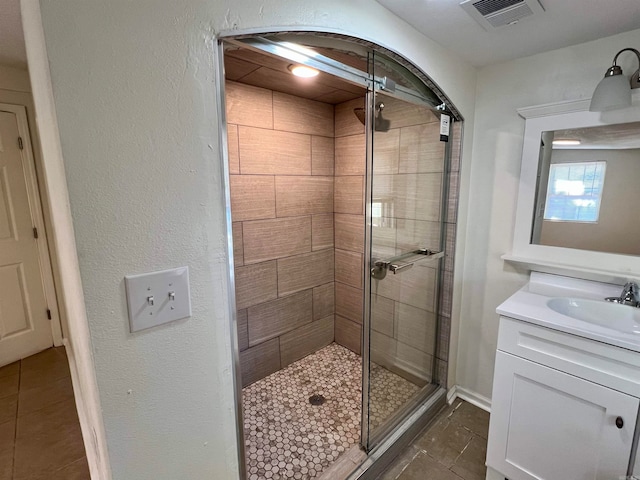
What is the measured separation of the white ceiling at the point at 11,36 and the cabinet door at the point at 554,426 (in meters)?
2.75

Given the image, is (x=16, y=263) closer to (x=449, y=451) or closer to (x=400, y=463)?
(x=400, y=463)

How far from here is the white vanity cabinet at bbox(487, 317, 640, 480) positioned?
3.75 ft

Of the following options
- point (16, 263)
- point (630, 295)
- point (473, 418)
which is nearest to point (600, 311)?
point (630, 295)

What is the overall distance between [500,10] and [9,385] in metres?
3.65

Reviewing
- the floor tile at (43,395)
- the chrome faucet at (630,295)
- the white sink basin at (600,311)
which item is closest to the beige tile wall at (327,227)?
the white sink basin at (600,311)

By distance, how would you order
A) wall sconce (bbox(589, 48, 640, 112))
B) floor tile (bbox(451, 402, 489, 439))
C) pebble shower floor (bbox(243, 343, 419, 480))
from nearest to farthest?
wall sconce (bbox(589, 48, 640, 112)) → pebble shower floor (bbox(243, 343, 419, 480)) → floor tile (bbox(451, 402, 489, 439))

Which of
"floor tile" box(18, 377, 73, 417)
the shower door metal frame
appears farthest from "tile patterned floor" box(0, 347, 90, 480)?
the shower door metal frame

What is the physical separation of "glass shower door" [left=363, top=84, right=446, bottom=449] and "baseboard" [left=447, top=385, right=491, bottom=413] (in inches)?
6.8

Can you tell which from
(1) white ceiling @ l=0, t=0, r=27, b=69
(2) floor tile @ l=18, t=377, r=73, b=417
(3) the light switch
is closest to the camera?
(3) the light switch

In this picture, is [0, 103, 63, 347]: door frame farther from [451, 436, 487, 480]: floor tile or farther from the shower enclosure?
[451, 436, 487, 480]: floor tile

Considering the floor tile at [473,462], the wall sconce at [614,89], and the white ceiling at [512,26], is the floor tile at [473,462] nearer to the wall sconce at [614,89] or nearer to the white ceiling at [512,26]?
the wall sconce at [614,89]

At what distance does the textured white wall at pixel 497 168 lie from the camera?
5.04 feet

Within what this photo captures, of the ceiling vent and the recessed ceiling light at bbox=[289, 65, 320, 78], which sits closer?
the ceiling vent

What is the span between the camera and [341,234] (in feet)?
8.53
